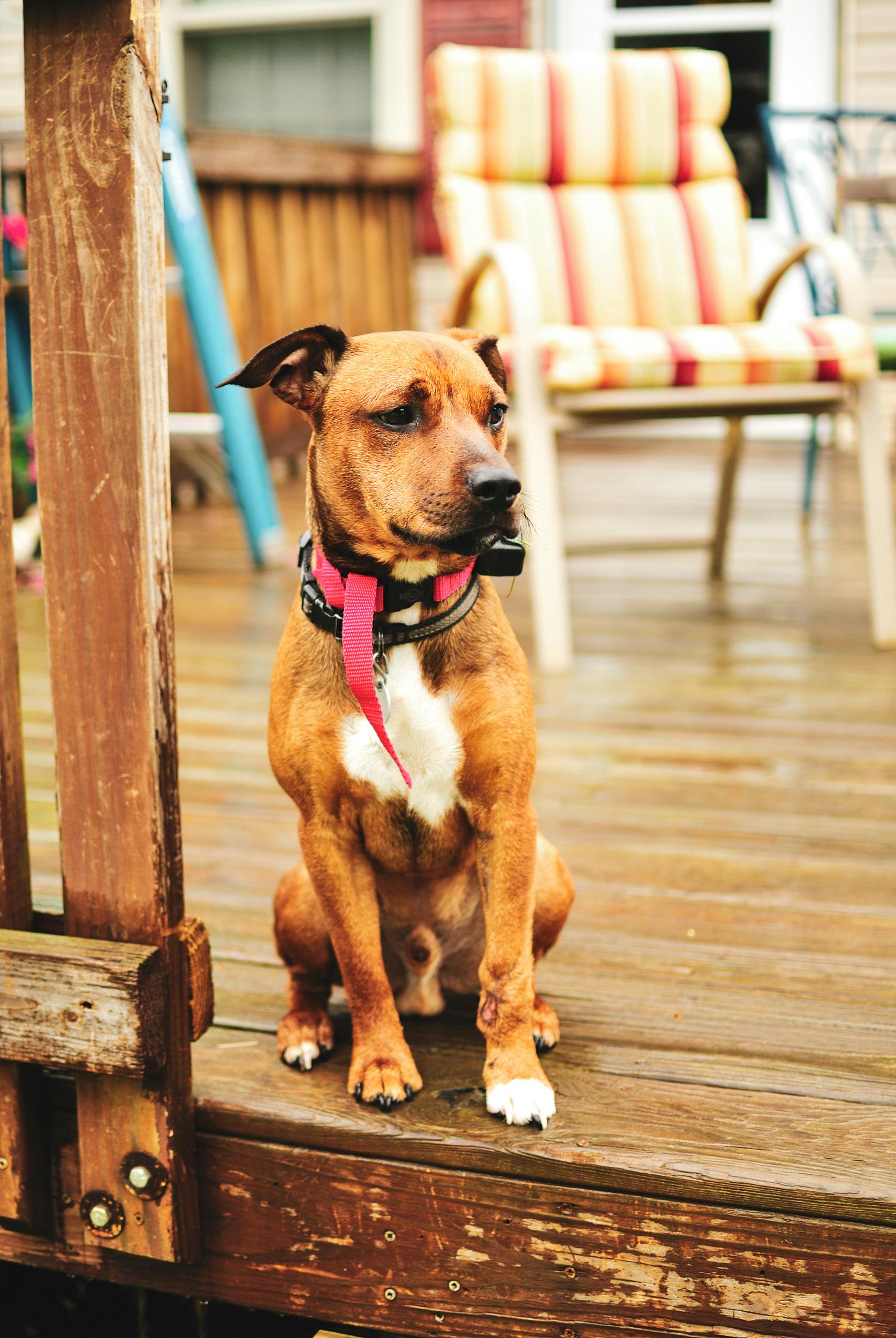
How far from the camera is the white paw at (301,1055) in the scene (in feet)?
5.57

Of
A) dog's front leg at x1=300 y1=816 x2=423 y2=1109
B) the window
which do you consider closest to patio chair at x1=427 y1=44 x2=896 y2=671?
dog's front leg at x1=300 y1=816 x2=423 y2=1109

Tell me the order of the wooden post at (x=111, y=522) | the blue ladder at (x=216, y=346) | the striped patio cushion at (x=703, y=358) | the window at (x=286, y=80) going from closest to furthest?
the wooden post at (x=111, y=522) → the striped patio cushion at (x=703, y=358) → the blue ladder at (x=216, y=346) → the window at (x=286, y=80)

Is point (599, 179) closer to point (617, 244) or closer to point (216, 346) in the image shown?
point (617, 244)

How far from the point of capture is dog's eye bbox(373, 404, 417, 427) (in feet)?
5.07

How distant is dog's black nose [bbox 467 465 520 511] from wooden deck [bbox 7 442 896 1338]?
717 mm

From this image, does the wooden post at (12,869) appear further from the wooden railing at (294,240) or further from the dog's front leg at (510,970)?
the wooden railing at (294,240)

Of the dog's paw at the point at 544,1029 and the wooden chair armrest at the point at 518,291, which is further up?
the wooden chair armrest at the point at 518,291

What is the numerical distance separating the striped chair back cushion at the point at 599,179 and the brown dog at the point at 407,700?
2.61m

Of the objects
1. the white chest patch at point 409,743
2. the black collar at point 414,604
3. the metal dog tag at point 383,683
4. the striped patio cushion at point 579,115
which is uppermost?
the striped patio cushion at point 579,115

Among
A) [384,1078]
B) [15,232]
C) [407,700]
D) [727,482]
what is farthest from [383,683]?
[15,232]

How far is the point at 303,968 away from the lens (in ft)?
5.78

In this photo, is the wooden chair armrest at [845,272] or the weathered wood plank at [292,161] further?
the weathered wood plank at [292,161]

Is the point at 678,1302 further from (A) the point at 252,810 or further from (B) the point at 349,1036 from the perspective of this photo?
(A) the point at 252,810

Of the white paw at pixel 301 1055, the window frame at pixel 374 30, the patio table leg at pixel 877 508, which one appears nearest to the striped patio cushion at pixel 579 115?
the patio table leg at pixel 877 508
